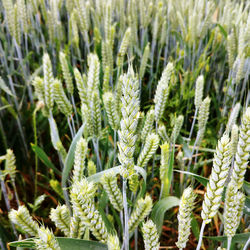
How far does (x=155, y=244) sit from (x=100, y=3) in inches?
52.5

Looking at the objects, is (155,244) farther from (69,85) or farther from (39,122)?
(39,122)

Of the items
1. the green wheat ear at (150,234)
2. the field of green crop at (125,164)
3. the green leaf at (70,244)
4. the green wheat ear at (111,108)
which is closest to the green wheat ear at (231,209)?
the field of green crop at (125,164)

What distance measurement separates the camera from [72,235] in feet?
1.68

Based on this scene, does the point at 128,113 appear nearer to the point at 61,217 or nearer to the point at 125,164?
the point at 125,164

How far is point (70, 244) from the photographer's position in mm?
498

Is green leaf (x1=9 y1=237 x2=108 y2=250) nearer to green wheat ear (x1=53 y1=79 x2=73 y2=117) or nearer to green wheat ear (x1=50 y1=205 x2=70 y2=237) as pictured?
green wheat ear (x1=50 y1=205 x2=70 y2=237)

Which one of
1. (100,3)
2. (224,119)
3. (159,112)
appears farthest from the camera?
(100,3)

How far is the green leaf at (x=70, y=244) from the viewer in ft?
1.57

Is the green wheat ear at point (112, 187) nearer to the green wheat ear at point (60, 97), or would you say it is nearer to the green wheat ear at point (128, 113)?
the green wheat ear at point (128, 113)

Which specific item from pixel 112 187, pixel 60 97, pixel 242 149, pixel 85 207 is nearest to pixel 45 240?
pixel 85 207

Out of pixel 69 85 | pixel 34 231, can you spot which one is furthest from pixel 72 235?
pixel 69 85

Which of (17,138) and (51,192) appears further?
(17,138)

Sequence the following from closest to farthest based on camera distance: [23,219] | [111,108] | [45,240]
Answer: [45,240], [23,219], [111,108]

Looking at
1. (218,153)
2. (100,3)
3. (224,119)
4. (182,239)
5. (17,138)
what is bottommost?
(17,138)
